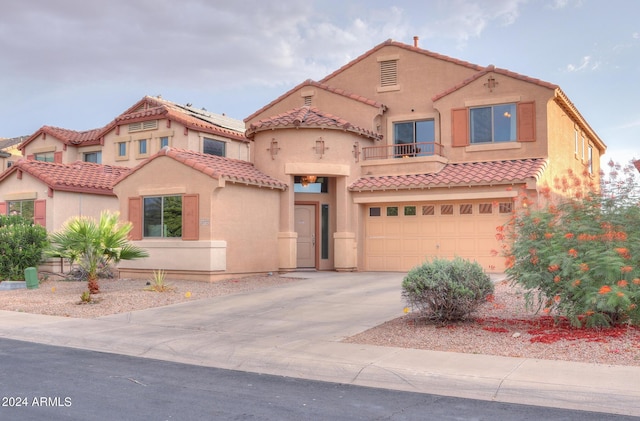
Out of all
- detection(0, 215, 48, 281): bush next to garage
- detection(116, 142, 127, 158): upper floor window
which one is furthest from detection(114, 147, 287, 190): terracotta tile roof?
A: detection(116, 142, 127, 158): upper floor window

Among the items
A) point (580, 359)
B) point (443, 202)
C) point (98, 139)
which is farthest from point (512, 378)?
point (98, 139)

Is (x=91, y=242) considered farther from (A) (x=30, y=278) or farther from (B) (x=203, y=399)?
(B) (x=203, y=399)

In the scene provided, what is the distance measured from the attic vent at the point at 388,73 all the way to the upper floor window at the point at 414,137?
168 cm

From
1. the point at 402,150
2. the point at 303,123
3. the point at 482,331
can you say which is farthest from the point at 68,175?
the point at 482,331

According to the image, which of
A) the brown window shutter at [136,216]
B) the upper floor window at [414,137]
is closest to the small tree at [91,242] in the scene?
the brown window shutter at [136,216]

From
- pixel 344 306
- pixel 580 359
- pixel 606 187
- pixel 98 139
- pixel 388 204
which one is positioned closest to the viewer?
pixel 580 359

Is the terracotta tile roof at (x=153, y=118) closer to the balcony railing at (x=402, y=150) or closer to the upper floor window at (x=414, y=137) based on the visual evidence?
the balcony railing at (x=402, y=150)

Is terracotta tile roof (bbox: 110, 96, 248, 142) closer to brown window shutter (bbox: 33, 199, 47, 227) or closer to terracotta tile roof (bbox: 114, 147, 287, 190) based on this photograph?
brown window shutter (bbox: 33, 199, 47, 227)

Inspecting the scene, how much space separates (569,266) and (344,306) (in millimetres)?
5429

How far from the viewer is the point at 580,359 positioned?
26.5 ft

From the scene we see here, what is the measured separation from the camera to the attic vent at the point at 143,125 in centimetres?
2955

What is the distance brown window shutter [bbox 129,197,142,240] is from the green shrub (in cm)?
1168

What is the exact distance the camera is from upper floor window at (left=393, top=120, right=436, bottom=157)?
22.5m

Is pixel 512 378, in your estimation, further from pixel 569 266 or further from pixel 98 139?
A: pixel 98 139
